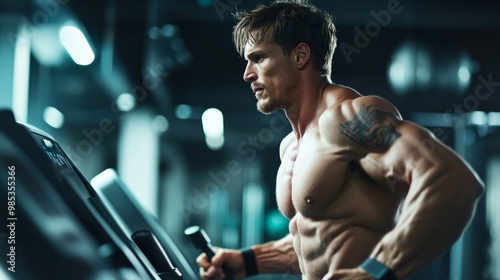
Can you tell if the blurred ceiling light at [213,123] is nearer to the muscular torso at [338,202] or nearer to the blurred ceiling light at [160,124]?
the blurred ceiling light at [160,124]

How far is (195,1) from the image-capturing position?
5.72 meters

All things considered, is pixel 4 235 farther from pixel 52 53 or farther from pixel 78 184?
pixel 52 53

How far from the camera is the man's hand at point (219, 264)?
2104 millimetres

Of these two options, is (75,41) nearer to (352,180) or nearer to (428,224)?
(352,180)

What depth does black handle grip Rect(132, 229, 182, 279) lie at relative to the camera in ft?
5.65

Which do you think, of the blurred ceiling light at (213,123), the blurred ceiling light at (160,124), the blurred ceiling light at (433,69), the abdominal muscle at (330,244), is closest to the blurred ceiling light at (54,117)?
the blurred ceiling light at (160,124)

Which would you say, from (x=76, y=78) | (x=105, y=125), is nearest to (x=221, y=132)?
(x=105, y=125)

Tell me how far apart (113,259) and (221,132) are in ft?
23.6

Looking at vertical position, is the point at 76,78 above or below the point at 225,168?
above

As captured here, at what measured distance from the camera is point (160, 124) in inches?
329

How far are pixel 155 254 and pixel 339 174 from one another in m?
0.44

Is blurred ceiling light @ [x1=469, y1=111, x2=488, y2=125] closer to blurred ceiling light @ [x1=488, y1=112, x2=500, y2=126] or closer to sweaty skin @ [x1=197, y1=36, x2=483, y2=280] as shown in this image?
blurred ceiling light @ [x1=488, y1=112, x2=500, y2=126]
